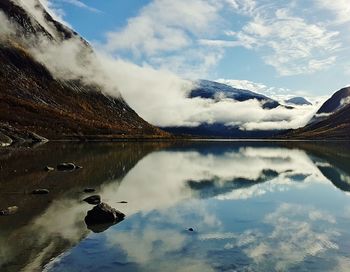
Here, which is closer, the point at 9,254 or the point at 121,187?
the point at 9,254

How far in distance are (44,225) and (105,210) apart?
5.06m

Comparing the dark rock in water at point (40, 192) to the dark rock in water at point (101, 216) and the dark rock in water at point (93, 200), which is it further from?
the dark rock in water at point (101, 216)

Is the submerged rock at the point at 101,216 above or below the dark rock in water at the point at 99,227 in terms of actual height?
above

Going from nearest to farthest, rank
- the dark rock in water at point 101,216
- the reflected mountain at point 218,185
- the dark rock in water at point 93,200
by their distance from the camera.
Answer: the dark rock in water at point 101,216 → the dark rock in water at point 93,200 → the reflected mountain at point 218,185

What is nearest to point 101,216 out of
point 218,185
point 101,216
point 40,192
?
point 101,216

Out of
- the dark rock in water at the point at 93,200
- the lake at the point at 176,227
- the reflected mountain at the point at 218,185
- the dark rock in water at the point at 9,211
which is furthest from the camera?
the reflected mountain at the point at 218,185

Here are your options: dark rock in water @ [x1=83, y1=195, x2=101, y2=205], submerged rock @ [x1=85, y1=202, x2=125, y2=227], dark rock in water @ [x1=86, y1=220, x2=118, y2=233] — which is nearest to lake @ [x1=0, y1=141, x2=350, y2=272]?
dark rock in water @ [x1=86, y1=220, x2=118, y2=233]

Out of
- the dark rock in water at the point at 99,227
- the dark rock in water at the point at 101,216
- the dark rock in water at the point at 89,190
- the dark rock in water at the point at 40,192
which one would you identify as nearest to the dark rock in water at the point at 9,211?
the dark rock in water at the point at 101,216

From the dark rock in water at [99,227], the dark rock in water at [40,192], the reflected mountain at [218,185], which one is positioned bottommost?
the dark rock in water at [99,227]

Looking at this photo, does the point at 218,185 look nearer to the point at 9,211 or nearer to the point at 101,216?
the point at 101,216

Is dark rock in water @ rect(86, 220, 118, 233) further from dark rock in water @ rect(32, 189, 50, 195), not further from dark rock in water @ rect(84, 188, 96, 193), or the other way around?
dark rock in water @ rect(84, 188, 96, 193)

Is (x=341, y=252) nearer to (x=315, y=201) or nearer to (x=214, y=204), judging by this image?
(x=214, y=204)

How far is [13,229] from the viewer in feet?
109

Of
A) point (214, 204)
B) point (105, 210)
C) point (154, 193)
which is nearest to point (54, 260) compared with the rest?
point (105, 210)
